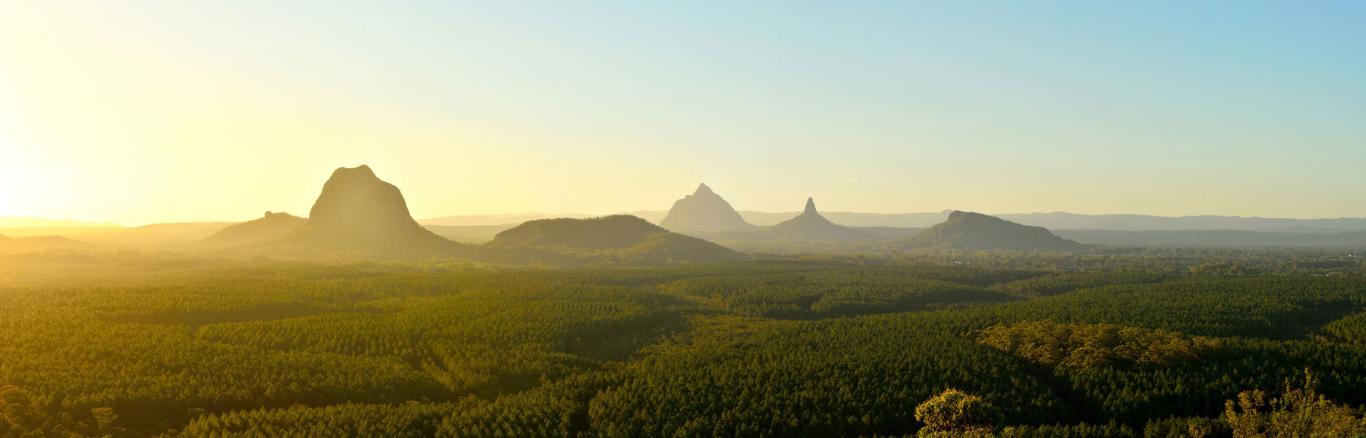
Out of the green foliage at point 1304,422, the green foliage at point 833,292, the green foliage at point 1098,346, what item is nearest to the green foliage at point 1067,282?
the green foliage at point 833,292

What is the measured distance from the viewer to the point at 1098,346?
2719 inches

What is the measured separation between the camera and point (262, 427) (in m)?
48.6

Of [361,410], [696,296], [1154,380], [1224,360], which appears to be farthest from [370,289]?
[1224,360]

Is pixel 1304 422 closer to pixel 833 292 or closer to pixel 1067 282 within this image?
pixel 833 292

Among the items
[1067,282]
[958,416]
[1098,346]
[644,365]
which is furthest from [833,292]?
[958,416]

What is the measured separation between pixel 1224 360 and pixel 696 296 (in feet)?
287

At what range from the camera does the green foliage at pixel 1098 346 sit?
66125 mm

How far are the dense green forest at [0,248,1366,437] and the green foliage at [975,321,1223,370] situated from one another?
30 cm

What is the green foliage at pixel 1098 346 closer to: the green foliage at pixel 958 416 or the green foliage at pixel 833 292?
the green foliage at pixel 833 292

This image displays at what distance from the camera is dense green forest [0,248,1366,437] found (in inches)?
1996

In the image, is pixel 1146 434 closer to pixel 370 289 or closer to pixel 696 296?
pixel 696 296

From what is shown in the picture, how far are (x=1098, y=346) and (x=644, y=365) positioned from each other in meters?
50.6

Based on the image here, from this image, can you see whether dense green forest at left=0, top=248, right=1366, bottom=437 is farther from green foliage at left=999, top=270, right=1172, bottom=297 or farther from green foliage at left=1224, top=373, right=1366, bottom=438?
green foliage at left=999, top=270, right=1172, bottom=297

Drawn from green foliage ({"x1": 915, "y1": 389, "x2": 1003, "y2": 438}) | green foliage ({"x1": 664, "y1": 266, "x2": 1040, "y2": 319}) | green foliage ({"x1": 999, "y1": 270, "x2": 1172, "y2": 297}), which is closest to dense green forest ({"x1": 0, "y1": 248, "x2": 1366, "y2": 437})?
green foliage ({"x1": 915, "y1": 389, "x2": 1003, "y2": 438})
